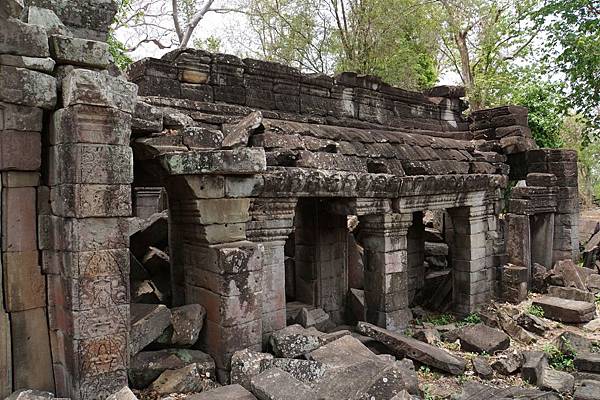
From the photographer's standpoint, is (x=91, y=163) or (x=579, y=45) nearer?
(x=91, y=163)

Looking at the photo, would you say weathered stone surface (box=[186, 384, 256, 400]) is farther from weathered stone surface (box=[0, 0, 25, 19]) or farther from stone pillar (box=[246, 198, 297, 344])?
weathered stone surface (box=[0, 0, 25, 19])

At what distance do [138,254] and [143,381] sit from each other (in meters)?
3.40

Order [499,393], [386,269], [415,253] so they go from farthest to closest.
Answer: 1. [415,253]
2. [386,269]
3. [499,393]

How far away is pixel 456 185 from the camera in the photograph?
8680 millimetres

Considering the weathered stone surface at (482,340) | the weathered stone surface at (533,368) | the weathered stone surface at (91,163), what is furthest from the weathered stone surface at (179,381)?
the weathered stone surface at (482,340)

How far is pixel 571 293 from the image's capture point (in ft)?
32.2

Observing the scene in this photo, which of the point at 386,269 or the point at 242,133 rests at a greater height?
the point at 242,133

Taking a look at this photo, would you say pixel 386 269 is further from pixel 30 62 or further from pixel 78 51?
pixel 30 62

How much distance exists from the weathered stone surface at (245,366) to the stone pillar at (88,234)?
1.14 meters

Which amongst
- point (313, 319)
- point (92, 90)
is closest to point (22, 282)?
point (92, 90)

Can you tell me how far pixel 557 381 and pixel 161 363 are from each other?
5.04m

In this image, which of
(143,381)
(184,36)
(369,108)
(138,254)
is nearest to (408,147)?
(369,108)

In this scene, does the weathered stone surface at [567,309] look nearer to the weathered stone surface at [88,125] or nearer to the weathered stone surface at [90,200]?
the weathered stone surface at [90,200]

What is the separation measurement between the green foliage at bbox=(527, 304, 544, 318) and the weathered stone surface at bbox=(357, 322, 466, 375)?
3573 millimetres
